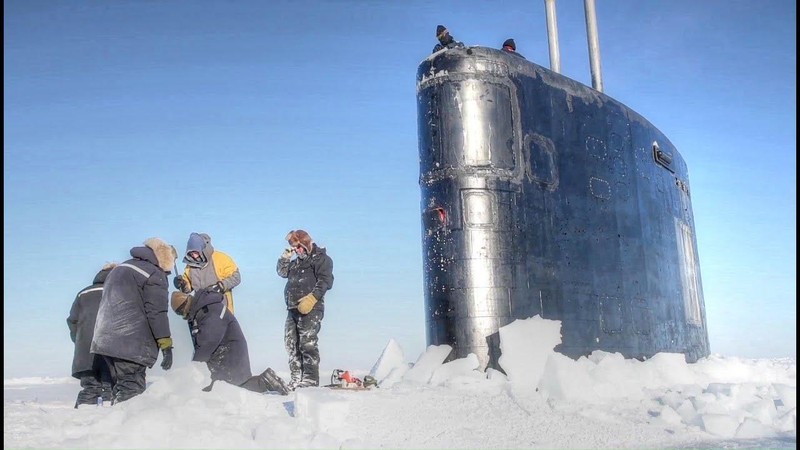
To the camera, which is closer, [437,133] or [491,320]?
[491,320]

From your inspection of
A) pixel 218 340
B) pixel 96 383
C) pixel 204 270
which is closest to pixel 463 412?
pixel 218 340

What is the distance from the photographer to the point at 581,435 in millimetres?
4922

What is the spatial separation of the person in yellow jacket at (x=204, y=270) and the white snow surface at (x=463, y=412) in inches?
60.2

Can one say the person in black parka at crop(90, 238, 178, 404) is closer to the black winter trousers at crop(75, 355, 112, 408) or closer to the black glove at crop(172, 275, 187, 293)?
the black glove at crop(172, 275, 187, 293)

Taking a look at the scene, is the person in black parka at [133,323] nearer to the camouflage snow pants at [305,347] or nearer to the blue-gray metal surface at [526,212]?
the camouflage snow pants at [305,347]

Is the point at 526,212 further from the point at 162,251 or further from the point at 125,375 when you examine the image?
the point at 125,375

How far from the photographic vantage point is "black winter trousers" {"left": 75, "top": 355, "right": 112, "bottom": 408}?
23.8 ft

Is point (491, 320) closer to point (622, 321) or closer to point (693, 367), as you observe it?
point (622, 321)

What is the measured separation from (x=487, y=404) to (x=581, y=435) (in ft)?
2.82

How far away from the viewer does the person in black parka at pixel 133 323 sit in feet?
20.1

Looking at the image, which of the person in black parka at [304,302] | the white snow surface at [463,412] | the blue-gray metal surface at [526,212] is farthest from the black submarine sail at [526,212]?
the person in black parka at [304,302]

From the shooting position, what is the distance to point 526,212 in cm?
723

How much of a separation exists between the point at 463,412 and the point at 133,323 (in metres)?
2.95

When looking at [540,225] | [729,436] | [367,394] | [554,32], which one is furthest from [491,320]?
[554,32]
